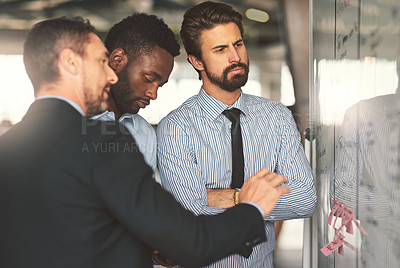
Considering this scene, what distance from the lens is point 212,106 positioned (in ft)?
6.80

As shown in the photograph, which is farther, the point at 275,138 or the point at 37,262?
the point at 275,138

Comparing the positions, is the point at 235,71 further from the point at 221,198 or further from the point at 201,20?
the point at 221,198

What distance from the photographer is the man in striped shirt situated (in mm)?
1863

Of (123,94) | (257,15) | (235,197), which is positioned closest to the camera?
(235,197)

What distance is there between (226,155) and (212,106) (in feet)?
0.83

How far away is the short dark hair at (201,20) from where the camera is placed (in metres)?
2.07

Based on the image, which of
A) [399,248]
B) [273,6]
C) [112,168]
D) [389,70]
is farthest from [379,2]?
[273,6]

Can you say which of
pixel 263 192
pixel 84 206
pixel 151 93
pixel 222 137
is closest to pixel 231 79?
pixel 222 137

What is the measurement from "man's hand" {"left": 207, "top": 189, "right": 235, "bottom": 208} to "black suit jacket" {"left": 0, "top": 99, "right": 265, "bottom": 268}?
0.66 metres

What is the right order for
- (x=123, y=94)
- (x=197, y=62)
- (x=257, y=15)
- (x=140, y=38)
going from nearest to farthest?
(x=197, y=62), (x=123, y=94), (x=140, y=38), (x=257, y=15)

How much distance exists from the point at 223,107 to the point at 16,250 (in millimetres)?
1207

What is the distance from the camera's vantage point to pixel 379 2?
61.3 inches

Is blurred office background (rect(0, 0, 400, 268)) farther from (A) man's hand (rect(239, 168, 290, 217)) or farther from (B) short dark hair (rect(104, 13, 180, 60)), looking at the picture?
(B) short dark hair (rect(104, 13, 180, 60))

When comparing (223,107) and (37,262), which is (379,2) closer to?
(223,107)
